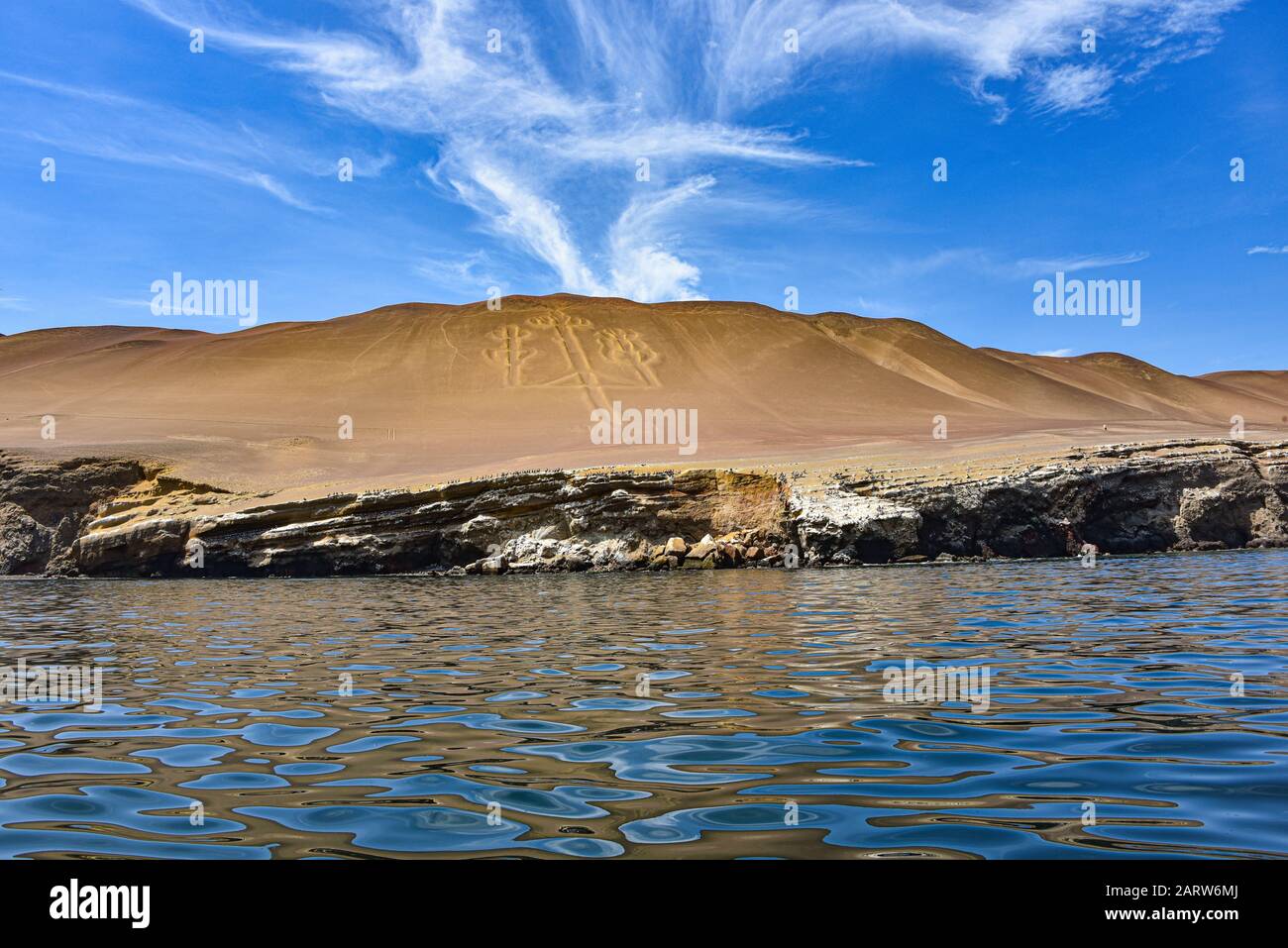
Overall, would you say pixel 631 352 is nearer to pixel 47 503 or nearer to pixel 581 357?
pixel 581 357

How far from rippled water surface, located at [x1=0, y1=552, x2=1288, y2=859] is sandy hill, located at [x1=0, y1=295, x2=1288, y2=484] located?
28.5 meters

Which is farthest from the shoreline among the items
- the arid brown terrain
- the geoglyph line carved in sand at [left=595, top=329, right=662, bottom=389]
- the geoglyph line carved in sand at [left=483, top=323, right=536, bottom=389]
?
the geoglyph line carved in sand at [left=595, top=329, right=662, bottom=389]

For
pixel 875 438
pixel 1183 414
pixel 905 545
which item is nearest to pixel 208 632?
pixel 905 545

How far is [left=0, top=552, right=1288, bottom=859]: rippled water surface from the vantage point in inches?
172

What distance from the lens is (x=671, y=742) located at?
20.2 ft

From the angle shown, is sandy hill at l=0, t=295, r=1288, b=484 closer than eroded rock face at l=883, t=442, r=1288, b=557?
No

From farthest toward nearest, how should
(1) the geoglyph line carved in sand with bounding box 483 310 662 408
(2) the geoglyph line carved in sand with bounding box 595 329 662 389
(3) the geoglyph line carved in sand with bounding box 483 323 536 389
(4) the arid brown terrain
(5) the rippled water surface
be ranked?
(2) the geoglyph line carved in sand with bounding box 595 329 662 389
(3) the geoglyph line carved in sand with bounding box 483 323 536 389
(1) the geoglyph line carved in sand with bounding box 483 310 662 408
(4) the arid brown terrain
(5) the rippled water surface

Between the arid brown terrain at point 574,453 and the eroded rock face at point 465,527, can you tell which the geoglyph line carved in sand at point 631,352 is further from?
the eroded rock face at point 465,527

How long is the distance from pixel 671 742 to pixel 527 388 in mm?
69784

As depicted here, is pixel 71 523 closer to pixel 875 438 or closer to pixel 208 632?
pixel 208 632

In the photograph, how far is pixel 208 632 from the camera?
1348 centimetres

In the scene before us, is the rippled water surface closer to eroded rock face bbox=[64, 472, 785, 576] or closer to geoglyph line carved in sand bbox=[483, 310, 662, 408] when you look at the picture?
eroded rock face bbox=[64, 472, 785, 576]

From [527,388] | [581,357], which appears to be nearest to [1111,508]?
[527,388]
